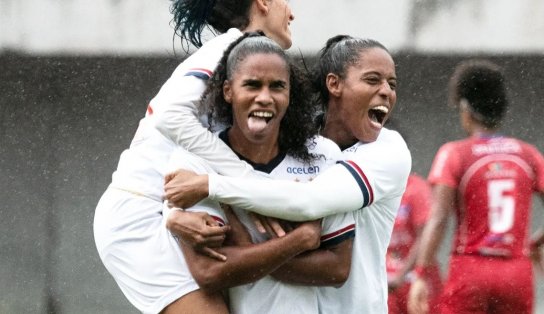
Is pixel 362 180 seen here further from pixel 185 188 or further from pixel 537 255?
pixel 537 255

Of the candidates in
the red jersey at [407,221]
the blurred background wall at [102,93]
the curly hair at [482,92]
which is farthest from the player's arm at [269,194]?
the blurred background wall at [102,93]

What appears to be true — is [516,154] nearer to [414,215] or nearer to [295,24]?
[414,215]

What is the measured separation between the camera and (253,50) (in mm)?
3840

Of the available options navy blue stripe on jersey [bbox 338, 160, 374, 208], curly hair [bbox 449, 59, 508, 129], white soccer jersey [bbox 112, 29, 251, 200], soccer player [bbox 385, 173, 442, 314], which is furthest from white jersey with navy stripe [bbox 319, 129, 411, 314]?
soccer player [bbox 385, 173, 442, 314]

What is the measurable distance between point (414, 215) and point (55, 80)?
430cm

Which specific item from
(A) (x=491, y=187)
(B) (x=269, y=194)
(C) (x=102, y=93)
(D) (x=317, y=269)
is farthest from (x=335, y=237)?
(C) (x=102, y=93)

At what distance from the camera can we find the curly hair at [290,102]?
388 cm

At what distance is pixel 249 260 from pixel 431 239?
2.21 m

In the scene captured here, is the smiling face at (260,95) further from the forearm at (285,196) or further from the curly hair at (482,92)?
the curly hair at (482,92)

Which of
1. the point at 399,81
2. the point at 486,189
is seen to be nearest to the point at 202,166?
the point at 486,189

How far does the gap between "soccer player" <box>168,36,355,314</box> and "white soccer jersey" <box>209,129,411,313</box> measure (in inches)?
2.9

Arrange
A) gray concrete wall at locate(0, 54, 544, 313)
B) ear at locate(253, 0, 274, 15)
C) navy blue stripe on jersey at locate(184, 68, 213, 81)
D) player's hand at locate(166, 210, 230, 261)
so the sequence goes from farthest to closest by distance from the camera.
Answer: gray concrete wall at locate(0, 54, 544, 313) → ear at locate(253, 0, 274, 15) → navy blue stripe on jersey at locate(184, 68, 213, 81) → player's hand at locate(166, 210, 230, 261)

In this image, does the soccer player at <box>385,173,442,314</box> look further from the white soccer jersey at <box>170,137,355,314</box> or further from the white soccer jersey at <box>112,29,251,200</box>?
the white soccer jersey at <box>170,137,355,314</box>

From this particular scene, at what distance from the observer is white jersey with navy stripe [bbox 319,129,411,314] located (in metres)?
→ 3.93
